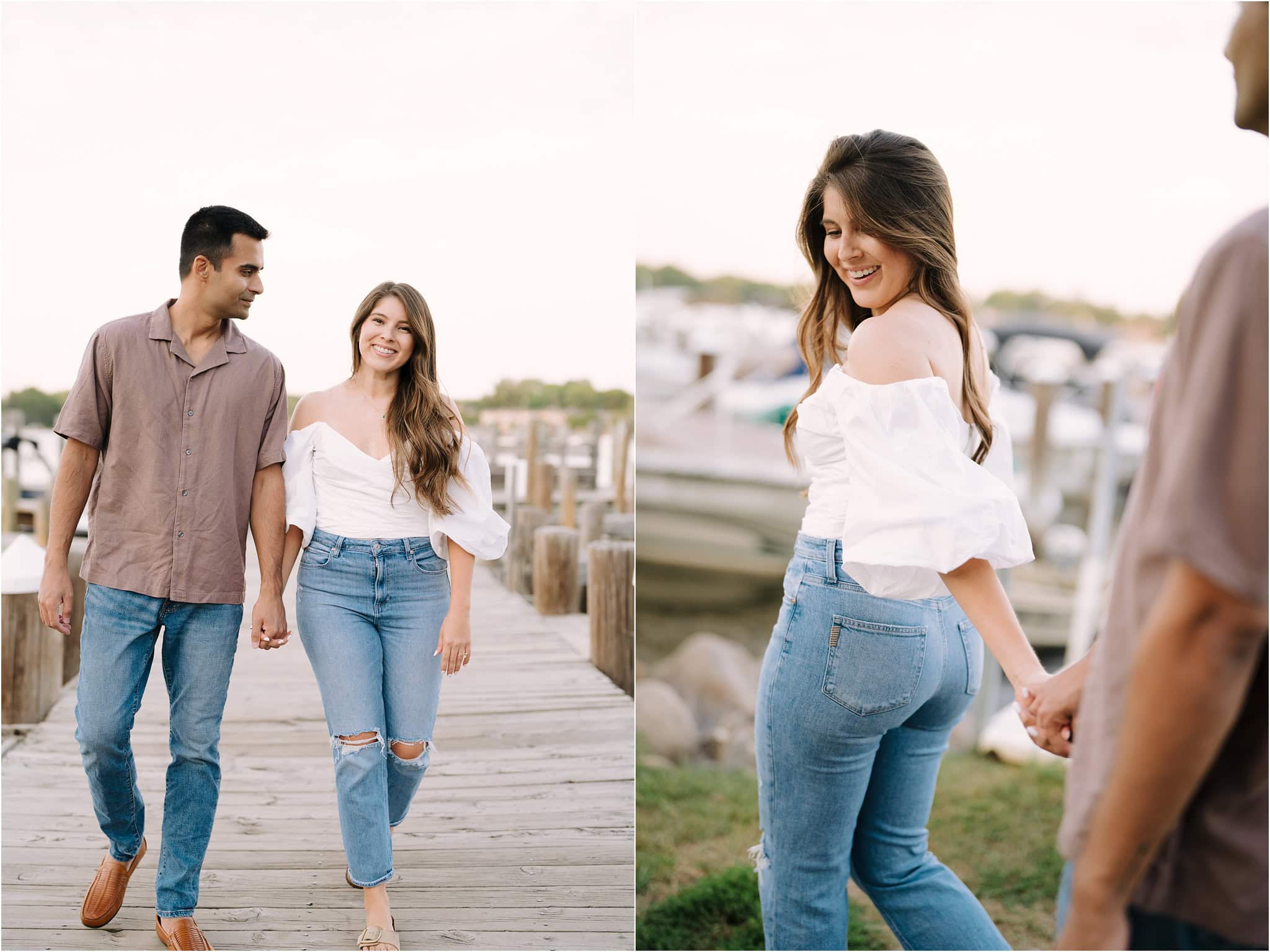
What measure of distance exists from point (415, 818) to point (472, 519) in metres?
0.87

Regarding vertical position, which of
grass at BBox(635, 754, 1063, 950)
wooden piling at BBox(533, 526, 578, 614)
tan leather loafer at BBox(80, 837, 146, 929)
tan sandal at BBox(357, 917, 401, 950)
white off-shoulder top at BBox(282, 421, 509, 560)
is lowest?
grass at BBox(635, 754, 1063, 950)

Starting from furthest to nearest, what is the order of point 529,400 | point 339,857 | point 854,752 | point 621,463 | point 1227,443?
point 621,463, point 529,400, point 339,857, point 854,752, point 1227,443

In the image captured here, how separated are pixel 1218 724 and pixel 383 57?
257 cm

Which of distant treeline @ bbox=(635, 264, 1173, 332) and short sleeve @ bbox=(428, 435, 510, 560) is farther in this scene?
distant treeline @ bbox=(635, 264, 1173, 332)

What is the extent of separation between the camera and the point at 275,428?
7.98 feet

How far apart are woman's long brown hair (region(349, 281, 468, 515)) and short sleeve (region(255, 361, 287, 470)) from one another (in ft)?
0.66

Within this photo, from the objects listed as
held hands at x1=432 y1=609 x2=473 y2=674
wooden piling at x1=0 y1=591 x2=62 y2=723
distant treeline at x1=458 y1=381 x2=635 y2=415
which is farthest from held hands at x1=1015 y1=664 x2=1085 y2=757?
wooden piling at x1=0 y1=591 x2=62 y2=723

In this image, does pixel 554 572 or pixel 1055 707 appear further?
pixel 554 572

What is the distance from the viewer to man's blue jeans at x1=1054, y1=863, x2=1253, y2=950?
1057 mm

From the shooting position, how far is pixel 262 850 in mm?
2666

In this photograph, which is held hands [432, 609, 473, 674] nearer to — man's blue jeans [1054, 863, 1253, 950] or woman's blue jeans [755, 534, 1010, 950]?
woman's blue jeans [755, 534, 1010, 950]

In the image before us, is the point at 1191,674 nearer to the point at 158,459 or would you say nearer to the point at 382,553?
the point at 382,553

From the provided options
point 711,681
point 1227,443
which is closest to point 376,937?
point 1227,443

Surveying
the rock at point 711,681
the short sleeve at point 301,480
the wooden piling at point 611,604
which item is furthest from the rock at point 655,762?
the short sleeve at point 301,480
